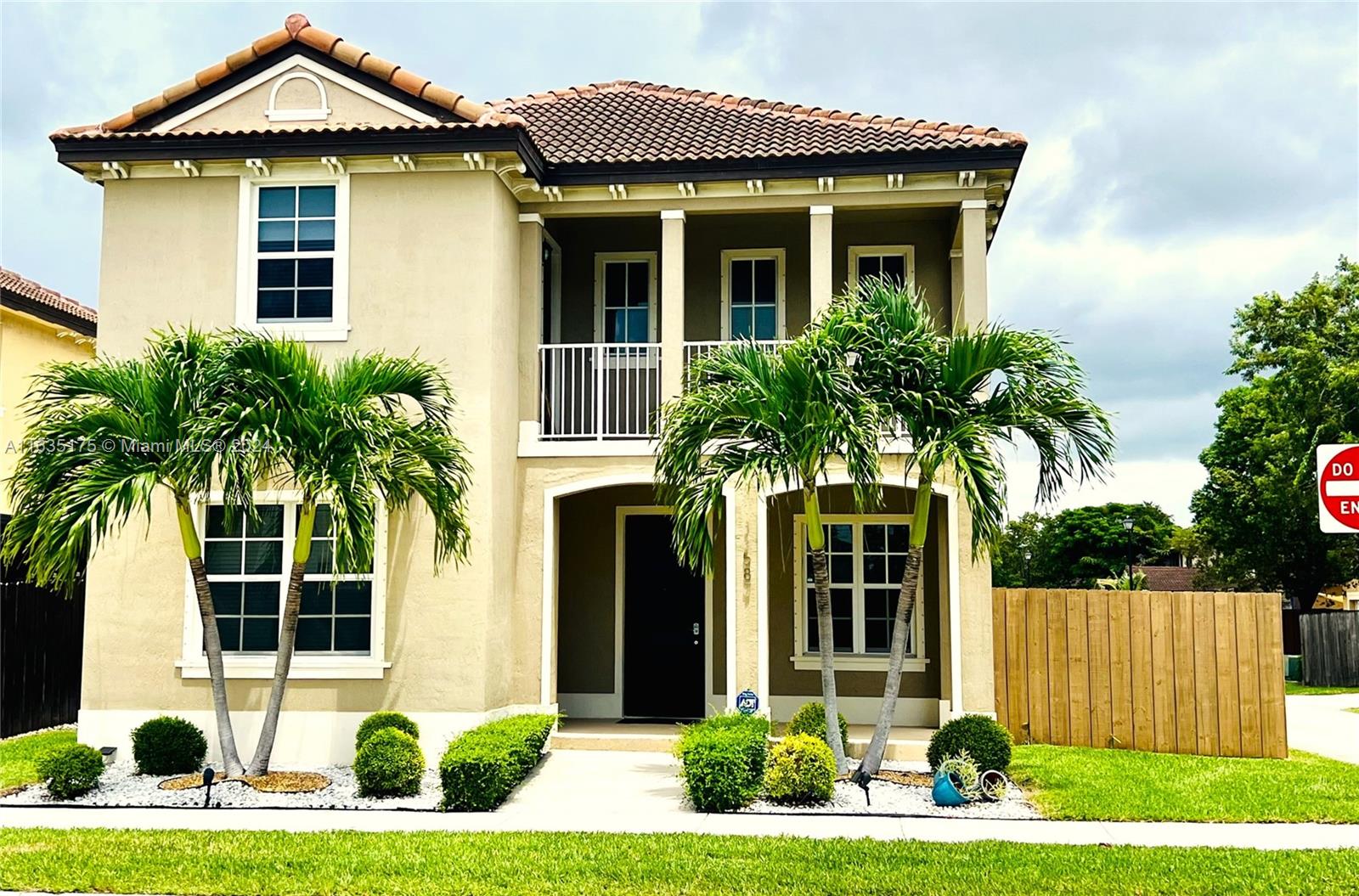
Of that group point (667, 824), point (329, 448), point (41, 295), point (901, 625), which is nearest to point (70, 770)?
point (329, 448)

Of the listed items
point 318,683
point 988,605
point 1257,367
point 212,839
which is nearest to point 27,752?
point 318,683

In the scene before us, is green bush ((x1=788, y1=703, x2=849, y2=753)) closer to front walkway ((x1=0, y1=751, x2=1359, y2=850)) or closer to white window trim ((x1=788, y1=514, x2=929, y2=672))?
front walkway ((x1=0, y1=751, x2=1359, y2=850))

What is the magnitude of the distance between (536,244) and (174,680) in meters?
6.39

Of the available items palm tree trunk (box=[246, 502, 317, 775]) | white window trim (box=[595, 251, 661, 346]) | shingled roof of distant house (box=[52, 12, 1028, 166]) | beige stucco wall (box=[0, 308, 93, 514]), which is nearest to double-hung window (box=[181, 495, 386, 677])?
palm tree trunk (box=[246, 502, 317, 775])

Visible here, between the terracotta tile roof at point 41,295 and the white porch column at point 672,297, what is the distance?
1105 centimetres

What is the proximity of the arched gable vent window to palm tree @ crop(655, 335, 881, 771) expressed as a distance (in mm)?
5390

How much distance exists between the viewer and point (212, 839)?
9.55 metres

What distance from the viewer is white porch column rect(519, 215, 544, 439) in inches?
591

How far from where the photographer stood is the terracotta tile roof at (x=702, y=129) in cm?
1445

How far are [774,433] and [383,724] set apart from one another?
495 centimetres

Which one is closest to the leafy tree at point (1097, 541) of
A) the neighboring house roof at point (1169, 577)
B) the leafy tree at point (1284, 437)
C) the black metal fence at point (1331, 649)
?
the neighboring house roof at point (1169, 577)

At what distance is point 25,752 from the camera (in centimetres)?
1377

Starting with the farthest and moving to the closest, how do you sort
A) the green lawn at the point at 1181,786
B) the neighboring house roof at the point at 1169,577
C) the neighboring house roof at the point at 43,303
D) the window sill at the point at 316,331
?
the neighboring house roof at the point at 1169,577 < the neighboring house roof at the point at 43,303 < the window sill at the point at 316,331 < the green lawn at the point at 1181,786

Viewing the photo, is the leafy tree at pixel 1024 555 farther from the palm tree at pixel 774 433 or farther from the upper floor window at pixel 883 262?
the palm tree at pixel 774 433
